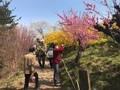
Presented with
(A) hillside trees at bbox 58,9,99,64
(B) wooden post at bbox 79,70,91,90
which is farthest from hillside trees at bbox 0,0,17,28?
(B) wooden post at bbox 79,70,91,90

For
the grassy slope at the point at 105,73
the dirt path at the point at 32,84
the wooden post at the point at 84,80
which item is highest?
the wooden post at the point at 84,80

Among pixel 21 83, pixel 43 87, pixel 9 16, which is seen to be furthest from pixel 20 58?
pixel 9 16

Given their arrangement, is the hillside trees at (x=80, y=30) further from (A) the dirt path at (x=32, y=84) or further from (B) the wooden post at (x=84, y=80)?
(B) the wooden post at (x=84, y=80)

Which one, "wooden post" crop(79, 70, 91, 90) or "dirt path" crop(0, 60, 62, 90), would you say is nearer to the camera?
"wooden post" crop(79, 70, 91, 90)

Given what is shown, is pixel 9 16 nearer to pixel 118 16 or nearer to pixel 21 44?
pixel 21 44

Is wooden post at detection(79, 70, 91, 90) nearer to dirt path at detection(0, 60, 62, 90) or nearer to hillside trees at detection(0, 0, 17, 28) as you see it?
dirt path at detection(0, 60, 62, 90)

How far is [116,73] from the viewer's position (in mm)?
14148

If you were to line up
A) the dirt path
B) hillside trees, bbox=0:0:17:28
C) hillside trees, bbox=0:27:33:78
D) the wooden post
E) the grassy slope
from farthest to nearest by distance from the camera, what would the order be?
hillside trees, bbox=0:0:17:28 < hillside trees, bbox=0:27:33:78 < the dirt path < the grassy slope < the wooden post

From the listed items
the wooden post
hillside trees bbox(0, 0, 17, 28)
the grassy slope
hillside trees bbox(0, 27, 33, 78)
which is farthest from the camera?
hillside trees bbox(0, 0, 17, 28)

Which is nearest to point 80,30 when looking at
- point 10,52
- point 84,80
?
point 10,52

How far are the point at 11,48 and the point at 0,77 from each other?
1.62m

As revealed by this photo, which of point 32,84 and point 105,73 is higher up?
Answer: point 105,73

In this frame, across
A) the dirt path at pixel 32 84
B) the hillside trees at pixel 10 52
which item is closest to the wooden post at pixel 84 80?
the dirt path at pixel 32 84

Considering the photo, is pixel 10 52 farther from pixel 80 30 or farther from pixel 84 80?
pixel 84 80
